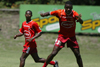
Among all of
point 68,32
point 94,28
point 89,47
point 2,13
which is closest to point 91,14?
point 94,28

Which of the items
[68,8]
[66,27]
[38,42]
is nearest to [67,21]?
[66,27]

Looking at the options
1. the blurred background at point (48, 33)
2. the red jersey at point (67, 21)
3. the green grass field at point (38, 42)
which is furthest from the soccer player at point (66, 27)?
the blurred background at point (48, 33)

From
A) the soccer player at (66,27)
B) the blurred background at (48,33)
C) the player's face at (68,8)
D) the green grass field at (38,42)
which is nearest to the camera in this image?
the player's face at (68,8)

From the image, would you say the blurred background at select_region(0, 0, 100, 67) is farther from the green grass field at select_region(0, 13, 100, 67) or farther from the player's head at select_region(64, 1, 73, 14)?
the player's head at select_region(64, 1, 73, 14)

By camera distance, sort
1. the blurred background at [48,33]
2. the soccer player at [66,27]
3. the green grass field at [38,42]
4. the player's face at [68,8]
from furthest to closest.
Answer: the blurred background at [48,33] < the green grass field at [38,42] < the soccer player at [66,27] < the player's face at [68,8]

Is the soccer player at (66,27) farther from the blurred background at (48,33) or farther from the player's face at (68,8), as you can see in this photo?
the blurred background at (48,33)

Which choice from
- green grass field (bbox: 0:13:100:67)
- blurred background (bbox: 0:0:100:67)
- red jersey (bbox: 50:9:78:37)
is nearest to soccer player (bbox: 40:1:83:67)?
red jersey (bbox: 50:9:78:37)

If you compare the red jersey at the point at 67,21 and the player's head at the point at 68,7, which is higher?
the player's head at the point at 68,7

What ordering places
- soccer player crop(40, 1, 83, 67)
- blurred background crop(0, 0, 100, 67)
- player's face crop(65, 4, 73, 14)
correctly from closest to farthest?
player's face crop(65, 4, 73, 14), soccer player crop(40, 1, 83, 67), blurred background crop(0, 0, 100, 67)

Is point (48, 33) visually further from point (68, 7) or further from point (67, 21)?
point (68, 7)

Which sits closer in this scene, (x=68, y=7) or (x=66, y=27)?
(x=68, y=7)

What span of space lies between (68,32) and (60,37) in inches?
10.5

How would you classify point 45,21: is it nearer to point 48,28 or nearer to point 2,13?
point 48,28

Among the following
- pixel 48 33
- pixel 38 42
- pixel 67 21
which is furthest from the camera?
pixel 48 33
